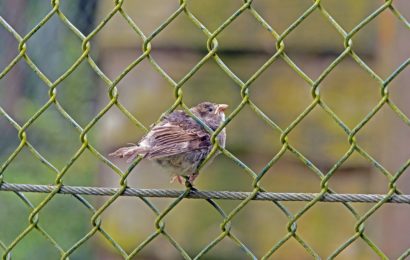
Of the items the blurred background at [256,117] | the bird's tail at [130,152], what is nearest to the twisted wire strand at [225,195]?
the bird's tail at [130,152]

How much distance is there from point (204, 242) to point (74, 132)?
1950 mm

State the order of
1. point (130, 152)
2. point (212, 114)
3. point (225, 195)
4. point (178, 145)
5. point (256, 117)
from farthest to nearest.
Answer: point (256, 117) < point (212, 114) < point (178, 145) < point (130, 152) < point (225, 195)

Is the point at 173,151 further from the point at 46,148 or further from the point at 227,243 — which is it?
the point at 46,148

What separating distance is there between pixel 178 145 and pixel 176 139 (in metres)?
0.03

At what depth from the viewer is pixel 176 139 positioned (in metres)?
3.17

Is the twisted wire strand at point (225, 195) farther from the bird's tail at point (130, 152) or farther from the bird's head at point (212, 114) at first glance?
the bird's head at point (212, 114)

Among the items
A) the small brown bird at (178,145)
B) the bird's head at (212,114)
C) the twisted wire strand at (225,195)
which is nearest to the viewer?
the twisted wire strand at (225,195)

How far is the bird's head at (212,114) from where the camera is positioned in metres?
3.27

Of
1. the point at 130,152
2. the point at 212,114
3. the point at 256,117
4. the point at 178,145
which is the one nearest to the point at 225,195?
the point at 130,152

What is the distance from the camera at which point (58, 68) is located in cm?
653

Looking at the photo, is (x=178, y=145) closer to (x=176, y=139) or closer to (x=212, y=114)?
(x=176, y=139)

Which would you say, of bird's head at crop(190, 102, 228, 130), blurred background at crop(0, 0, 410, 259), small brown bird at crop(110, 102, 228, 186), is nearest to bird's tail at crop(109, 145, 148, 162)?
small brown bird at crop(110, 102, 228, 186)

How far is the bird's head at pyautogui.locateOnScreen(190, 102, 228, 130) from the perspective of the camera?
3266 millimetres

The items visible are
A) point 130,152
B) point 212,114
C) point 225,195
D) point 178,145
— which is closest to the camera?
point 225,195
